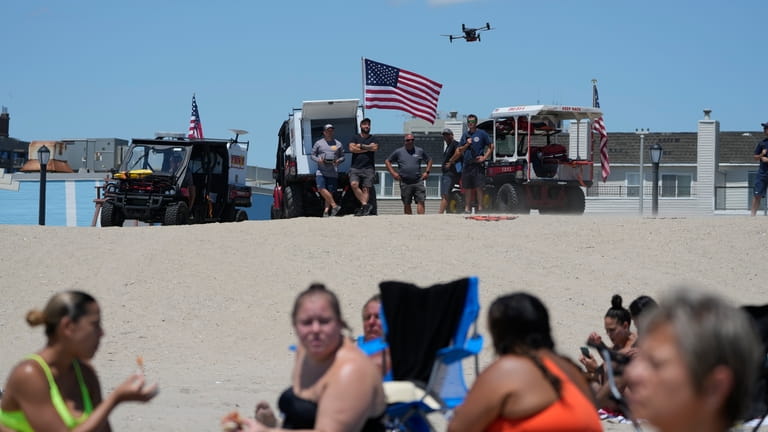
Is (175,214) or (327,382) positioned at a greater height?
(175,214)

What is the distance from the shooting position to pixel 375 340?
5801 mm

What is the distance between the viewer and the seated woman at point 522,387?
3820mm

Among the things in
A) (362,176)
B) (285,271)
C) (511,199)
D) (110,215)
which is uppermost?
(362,176)

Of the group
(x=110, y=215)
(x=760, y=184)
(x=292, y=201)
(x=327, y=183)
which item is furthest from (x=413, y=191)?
(x=110, y=215)

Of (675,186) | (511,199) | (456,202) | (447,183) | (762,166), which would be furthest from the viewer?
(675,186)

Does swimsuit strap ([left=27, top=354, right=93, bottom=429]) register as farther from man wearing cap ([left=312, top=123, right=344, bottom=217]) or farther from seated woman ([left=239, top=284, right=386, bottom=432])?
man wearing cap ([left=312, top=123, right=344, bottom=217])

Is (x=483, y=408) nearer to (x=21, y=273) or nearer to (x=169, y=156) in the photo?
(x=21, y=273)

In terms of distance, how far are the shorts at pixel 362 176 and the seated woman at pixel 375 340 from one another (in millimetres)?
12155

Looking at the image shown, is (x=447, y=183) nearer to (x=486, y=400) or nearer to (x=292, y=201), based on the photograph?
(x=292, y=201)

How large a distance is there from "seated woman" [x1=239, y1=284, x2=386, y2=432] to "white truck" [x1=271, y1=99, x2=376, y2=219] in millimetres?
16268

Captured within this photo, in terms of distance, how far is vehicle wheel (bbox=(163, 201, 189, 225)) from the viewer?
20016 millimetres

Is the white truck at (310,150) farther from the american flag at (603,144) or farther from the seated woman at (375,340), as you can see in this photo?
the seated woman at (375,340)

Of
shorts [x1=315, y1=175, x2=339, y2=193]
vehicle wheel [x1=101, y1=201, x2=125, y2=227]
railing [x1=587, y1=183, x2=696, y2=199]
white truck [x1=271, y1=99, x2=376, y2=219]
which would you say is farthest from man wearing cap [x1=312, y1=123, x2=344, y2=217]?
railing [x1=587, y1=183, x2=696, y2=199]

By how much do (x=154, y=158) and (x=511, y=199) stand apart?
703cm
